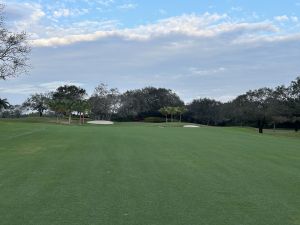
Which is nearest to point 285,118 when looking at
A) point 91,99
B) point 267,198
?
point 91,99

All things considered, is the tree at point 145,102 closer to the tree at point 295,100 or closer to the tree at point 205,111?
the tree at point 205,111

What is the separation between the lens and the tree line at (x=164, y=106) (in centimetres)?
7688

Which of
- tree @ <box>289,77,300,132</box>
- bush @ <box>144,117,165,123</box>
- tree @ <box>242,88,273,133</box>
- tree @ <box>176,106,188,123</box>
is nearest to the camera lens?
tree @ <box>289,77,300,132</box>

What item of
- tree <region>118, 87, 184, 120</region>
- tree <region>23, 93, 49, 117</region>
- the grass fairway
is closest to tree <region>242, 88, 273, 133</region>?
tree <region>118, 87, 184, 120</region>

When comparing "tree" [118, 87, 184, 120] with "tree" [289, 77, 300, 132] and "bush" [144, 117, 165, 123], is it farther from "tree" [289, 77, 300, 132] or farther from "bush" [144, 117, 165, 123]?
"tree" [289, 77, 300, 132]

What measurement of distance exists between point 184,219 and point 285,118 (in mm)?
67904

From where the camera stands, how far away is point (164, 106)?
112312 mm

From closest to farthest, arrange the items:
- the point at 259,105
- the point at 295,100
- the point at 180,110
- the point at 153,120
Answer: the point at 295,100, the point at 259,105, the point at 153,120, the point at 180,110

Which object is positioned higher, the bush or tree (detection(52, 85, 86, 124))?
tree (detection(52, 85, 86, 124))

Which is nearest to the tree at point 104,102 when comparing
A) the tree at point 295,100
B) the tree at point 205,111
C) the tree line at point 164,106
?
the tree line at point 164,106

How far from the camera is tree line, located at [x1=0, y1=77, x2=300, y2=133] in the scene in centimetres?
7688

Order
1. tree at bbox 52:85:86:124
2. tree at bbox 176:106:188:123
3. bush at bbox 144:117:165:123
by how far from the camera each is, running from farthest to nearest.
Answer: tree at bbox 52:85:86:124
tree at bbox 176:106:188:123
bush at bbox 144:117:165:123

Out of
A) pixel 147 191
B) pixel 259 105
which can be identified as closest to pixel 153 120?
pixel 259 105

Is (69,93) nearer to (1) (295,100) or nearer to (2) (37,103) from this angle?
(2) (37,103)
